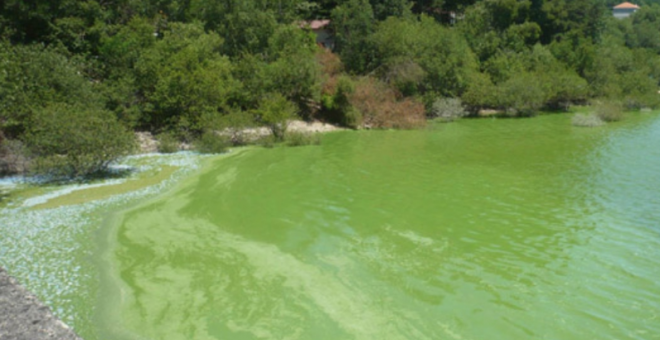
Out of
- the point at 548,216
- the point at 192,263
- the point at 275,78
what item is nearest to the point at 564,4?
the point at 275,78

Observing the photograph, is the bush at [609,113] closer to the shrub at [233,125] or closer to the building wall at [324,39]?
the building wall at [324,39]

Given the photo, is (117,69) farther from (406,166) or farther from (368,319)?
(368,319)

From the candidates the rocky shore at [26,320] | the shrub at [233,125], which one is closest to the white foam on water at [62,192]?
the rocky shore at [26,320]

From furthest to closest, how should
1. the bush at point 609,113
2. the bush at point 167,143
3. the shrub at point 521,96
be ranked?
1. the shrub at point 521,96
2. the bush at point 609,113
3. the bush at point 167,143

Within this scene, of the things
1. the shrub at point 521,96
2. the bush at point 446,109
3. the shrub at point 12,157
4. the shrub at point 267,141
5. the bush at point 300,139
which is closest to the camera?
the shrub at point 12,157

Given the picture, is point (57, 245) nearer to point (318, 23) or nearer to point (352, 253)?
point (352, 253)

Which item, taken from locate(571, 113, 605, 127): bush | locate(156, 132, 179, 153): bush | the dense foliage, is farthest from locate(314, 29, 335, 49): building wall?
locate(156, 132, 179, 153): bush

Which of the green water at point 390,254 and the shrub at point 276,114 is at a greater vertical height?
the shrub at point 276,114
